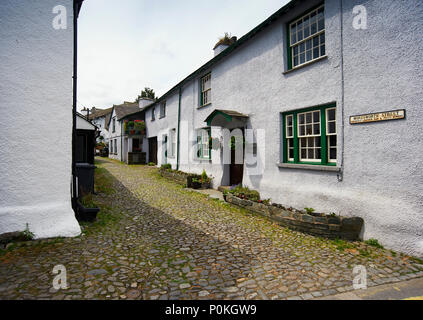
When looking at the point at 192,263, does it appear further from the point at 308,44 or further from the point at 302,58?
the point at 308,44

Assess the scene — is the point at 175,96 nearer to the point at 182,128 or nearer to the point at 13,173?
the point at 182,128

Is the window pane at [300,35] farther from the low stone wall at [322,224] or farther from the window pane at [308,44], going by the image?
the low stone wall at [322,224]

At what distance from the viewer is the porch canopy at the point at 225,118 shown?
29.1 feet

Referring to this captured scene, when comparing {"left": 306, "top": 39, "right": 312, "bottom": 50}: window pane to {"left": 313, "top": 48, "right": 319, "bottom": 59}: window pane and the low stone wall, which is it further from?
the low stone wall

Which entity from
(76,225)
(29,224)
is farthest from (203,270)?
Answer: (29,224)

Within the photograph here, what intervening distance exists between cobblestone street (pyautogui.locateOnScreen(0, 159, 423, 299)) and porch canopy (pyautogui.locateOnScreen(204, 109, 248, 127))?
12.9 ft

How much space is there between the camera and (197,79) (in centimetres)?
1299

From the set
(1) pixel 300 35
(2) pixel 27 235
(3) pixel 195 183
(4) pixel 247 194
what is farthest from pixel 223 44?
(2) pixel 27 235

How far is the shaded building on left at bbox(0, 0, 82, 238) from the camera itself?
4.99 meters

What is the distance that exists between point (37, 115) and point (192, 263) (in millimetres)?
4458

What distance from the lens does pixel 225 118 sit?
31.7 feet

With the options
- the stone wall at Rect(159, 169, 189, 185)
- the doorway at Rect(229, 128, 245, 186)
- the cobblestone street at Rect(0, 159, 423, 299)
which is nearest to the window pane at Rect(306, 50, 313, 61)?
the doorway at Rect(229, 128, 245, 186)
